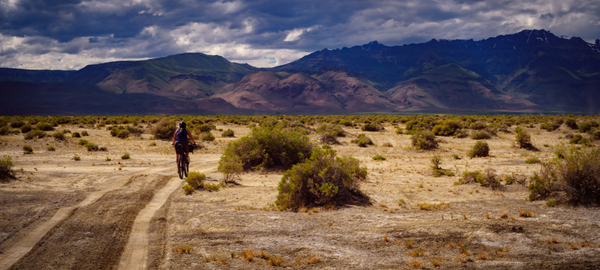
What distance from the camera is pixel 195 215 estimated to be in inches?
350

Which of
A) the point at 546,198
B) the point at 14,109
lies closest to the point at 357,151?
the point at 546,198

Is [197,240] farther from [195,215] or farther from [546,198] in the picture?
[546,198]

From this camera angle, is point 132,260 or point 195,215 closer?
point 132,260

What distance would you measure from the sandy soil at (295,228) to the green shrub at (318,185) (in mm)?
595

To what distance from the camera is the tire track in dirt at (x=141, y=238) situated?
6259mm

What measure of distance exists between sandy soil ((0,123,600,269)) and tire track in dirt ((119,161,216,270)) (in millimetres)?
106

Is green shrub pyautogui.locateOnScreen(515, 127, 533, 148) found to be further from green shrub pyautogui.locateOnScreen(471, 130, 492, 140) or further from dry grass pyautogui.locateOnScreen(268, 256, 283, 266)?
dry grass pyautogui.locateOnScreen(268, 256, 283, 266)

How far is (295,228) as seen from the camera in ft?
26.2

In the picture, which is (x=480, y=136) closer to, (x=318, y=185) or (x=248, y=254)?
(x=318, y=185)

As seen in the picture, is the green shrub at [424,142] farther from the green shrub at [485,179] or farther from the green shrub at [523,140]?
the green shrub at [485,179]

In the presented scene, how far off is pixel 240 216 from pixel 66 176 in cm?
916

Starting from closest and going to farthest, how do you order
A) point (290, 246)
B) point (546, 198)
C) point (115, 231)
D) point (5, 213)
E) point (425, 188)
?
point (290, 246) < point (115, 231) < point (5, 213) < point (546, 198) < point (425, 188)

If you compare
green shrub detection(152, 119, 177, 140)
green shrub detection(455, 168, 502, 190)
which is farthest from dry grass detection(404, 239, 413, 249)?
green shrub detection(152, 119, 177, 140)

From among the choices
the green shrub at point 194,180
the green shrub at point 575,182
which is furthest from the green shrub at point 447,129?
the green shrub at point 194,180
